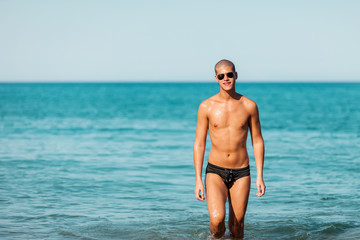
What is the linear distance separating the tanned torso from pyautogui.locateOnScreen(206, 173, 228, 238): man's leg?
8.8 inches

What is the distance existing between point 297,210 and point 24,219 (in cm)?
507

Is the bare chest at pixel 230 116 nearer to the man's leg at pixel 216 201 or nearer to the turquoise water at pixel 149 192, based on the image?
the man's leg at pixel 216 201

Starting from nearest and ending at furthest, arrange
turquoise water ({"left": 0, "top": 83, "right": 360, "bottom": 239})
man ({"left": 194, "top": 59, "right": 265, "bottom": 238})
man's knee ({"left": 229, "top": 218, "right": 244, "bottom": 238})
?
man ({"left": 194, "top": 59, "right": 265, "bottom": 238}) → man's knee ({"left": 229, "top": 218, "right": 244, "bottom": 238}) → turquoise water ({"left": 0, "top": 83, "right": 360, "bottom": 239})

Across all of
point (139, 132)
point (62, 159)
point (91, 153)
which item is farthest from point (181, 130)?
point (62, 159)

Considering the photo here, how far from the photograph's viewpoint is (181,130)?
2808cm

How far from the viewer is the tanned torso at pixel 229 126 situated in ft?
21.8

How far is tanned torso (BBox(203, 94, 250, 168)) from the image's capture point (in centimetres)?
664

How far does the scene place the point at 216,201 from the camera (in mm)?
6449

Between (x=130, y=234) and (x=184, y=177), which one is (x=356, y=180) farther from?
(x=130, y=234)

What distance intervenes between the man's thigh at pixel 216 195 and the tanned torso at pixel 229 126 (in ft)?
0.68
